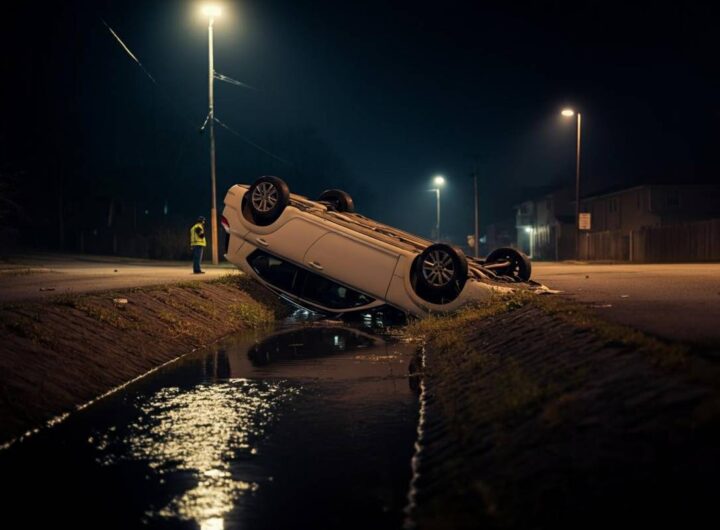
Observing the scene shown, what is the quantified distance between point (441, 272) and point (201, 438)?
7.36 metres

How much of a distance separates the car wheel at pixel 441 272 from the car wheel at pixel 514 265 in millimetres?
3466

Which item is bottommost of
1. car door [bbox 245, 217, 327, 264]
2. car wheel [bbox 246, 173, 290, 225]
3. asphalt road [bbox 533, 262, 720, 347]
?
asphalt road [bbox 533, 262, 720, 347]

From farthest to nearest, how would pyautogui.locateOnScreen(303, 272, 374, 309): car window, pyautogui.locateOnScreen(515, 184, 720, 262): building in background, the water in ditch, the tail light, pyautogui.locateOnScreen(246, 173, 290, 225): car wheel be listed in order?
1. pyautogui.locateOnScreen(515, 184, 720, 262): building in background
2. the tail light
3. pyautogui.locateOnScreen(303, 272, 374, 309): car window
4. pyautogui.locateOnScreen(246, 173, 290, 225): car wheel
5. the water in ditch

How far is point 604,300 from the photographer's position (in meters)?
13.4

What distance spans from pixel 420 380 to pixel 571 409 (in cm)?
437

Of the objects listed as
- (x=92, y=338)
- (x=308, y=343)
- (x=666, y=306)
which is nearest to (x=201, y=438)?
(x=92, y=338)

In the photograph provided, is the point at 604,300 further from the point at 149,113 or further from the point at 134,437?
the point at 149,113

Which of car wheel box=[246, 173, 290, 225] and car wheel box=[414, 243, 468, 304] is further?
car wheel box=[246, 173, 290, 225]

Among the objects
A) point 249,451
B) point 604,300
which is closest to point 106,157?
point 604,300

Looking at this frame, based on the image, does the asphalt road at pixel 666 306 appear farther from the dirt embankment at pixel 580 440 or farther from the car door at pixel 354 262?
the car door at pixel 354 262

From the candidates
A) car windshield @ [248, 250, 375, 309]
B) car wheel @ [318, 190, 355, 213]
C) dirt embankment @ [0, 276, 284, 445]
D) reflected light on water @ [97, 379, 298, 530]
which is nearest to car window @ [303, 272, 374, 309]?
car windshield @ [248, 250, 375, 309]

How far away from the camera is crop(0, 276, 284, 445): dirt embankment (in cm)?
811

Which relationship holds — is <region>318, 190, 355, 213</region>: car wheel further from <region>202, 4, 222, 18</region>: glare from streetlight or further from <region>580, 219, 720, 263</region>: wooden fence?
<region>580, 219, 720, 263</region>: wooden fence

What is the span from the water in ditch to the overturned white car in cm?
355
